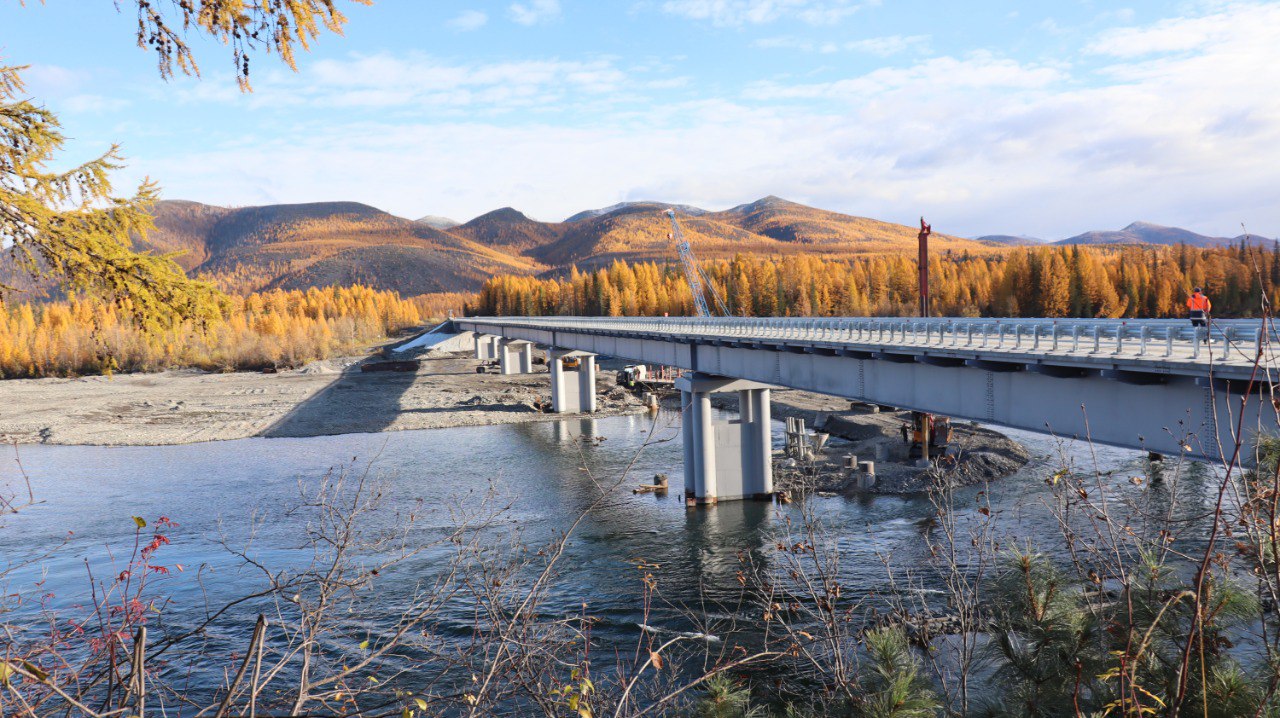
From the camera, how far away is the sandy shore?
210 ft

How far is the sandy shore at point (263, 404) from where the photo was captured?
63.9m

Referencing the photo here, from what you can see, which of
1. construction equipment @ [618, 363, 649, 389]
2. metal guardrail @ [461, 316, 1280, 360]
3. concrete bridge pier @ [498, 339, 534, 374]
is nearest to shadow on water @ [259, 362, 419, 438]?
concrete bridge pier @ [498, 339, 534, 374]

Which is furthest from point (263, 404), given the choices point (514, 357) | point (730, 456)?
point (730, 456)

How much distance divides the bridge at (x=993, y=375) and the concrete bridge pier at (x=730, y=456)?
59mm

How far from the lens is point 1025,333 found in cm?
2358

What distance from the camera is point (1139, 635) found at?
6.62 metres

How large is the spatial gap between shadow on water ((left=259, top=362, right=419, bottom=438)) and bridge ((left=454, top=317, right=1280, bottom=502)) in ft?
88.9

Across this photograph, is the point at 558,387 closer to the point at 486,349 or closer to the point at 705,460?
the point at 705,460

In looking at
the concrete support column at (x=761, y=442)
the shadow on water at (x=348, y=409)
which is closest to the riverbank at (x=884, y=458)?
the concrete support column at (x=761, y=442)


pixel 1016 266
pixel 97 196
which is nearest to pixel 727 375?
pixel 97 196

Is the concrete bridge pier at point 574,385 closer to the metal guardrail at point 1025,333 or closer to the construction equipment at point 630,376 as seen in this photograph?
the construction equipment at point 630,376

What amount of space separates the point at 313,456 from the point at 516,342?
185 ft

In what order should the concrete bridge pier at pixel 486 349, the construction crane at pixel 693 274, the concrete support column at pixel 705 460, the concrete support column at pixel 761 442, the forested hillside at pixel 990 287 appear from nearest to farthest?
1. the concrete support column at pixel 705 460
2. the concrete support column at pixel 761 442
3. the forested hillside at pixel 990 287
4. the construction crane at pixel 693 274
5. the concrete bridge pier at pixel 486 349

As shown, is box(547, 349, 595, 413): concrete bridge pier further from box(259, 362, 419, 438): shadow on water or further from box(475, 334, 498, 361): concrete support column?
box(475, 334, 498, 361): concrete support column
